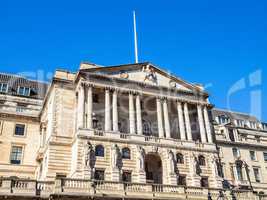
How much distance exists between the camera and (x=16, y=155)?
2041 inches

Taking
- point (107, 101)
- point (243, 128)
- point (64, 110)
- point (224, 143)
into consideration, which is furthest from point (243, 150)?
point (64, 110)

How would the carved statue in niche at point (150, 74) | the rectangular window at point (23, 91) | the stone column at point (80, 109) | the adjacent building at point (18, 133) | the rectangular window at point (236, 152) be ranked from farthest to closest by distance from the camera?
the rectangular window at point (236, 152) → the rectangular window at point (23, 91) → the carved statue in niche at point (150, 74) → the adjacent building at point (18, 133) → the stone column at point (80, 109)

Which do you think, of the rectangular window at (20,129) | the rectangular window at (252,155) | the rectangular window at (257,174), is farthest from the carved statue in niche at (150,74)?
the rectangular window at (257,174)

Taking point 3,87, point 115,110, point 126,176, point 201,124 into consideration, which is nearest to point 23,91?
point 3,87

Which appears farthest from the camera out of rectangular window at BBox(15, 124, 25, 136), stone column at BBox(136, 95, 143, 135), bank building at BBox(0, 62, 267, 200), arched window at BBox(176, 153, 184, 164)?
rectangular window at BBox(15, 124, 25, 136)

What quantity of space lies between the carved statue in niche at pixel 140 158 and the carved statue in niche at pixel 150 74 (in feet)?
40.2

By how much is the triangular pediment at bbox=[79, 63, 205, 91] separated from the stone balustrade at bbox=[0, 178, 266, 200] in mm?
18361

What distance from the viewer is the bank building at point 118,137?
131ft

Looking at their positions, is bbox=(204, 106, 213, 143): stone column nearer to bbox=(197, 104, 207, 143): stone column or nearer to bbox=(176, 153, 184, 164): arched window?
bbox=(197, 104, 207, 143): stone column

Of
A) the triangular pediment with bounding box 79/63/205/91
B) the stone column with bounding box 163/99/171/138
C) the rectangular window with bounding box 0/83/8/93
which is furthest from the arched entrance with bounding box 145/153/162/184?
the rectangular window with bounding box 0/83/8/93

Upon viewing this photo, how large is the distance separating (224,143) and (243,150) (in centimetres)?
466

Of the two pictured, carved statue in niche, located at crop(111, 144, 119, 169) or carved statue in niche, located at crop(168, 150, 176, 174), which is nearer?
carved statue in niche, located at crop(111, 144, 119, 169)

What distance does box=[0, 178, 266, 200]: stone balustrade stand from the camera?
3206cm

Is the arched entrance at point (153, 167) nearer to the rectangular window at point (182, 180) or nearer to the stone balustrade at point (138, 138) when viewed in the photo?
the stone balustrade at point (138, 138)
